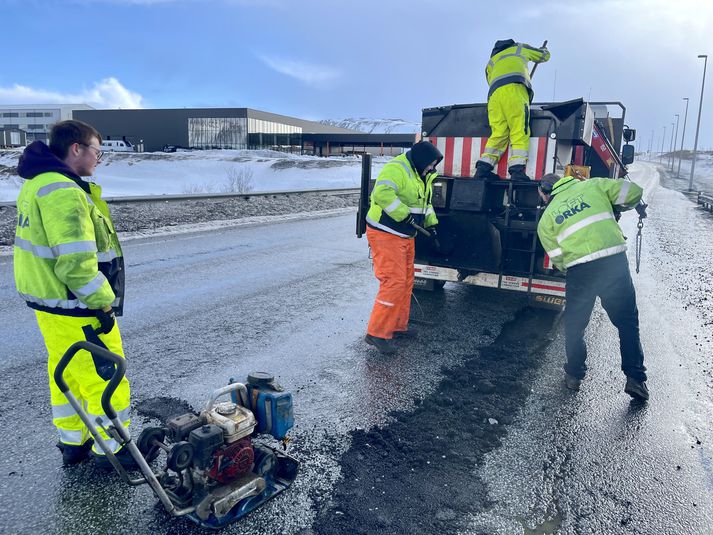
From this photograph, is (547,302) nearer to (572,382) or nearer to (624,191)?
(572,382)

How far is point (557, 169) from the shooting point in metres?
6.00

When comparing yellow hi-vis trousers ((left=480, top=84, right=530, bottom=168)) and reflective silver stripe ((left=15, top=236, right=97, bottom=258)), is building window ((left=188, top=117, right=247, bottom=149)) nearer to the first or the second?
yellow hi-vis trousers ((left=480, top=84, right=530, bottom=168))

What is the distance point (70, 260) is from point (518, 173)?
179 inches

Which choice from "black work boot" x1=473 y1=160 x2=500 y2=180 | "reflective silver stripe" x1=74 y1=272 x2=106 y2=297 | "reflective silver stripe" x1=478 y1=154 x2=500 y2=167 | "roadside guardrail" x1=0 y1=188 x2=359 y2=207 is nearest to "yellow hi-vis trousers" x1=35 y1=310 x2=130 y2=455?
"reflective silver stripe" x1=74 y1=272 x2=106 y2=297

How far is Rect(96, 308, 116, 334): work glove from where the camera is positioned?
2.76 meters

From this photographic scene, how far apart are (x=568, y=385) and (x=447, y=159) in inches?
124

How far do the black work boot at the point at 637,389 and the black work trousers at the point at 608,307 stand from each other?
0.12 ft

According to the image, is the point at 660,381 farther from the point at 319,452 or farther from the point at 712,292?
the point at 712,292

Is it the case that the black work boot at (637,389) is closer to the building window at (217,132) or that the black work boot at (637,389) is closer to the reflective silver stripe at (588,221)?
the reflective silver stripe at (588,221)

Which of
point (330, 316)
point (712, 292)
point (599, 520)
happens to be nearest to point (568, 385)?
point (599, 520)

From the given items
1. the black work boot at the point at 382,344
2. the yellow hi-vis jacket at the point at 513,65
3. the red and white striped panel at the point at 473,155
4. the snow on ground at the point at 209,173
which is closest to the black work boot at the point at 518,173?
the red and white striped panel at the point at 473,155

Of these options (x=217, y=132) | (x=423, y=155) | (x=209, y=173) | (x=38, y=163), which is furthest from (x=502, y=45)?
(x=217, y=132)

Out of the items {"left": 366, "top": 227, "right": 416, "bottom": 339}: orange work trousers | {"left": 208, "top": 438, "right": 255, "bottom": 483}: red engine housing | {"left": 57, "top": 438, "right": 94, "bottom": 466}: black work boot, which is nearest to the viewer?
{"left": 208, "top": 438, "right": 255, "bottom": 483}: red engine housing

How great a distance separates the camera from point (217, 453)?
8.22 ft
